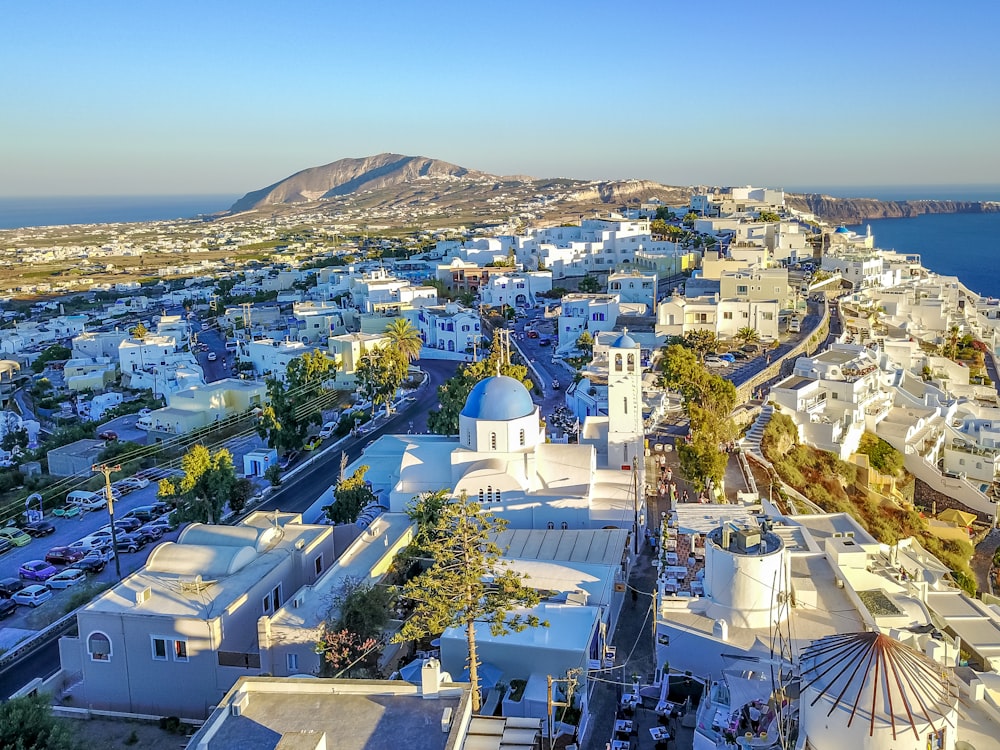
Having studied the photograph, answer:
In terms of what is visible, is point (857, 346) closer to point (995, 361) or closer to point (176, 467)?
point (995, 361)

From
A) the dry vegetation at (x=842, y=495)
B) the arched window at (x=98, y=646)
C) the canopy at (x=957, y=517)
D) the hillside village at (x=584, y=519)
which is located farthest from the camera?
the canopy at (x=957, y=517)

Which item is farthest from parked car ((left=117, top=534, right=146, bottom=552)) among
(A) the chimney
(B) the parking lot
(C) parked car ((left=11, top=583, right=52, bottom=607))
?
(A) the chimney

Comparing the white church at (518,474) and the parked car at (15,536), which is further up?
the white church at (518,474)

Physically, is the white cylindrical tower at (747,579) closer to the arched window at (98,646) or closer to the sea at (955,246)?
the arched window at (98,646)

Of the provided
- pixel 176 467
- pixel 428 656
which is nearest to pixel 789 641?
pixel 428 656

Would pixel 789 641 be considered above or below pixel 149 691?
above

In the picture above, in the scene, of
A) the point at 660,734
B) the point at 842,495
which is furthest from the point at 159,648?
the point at 842,495

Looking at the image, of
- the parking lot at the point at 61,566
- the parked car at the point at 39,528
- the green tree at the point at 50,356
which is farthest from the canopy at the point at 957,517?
the green tree at the point at 50,356
